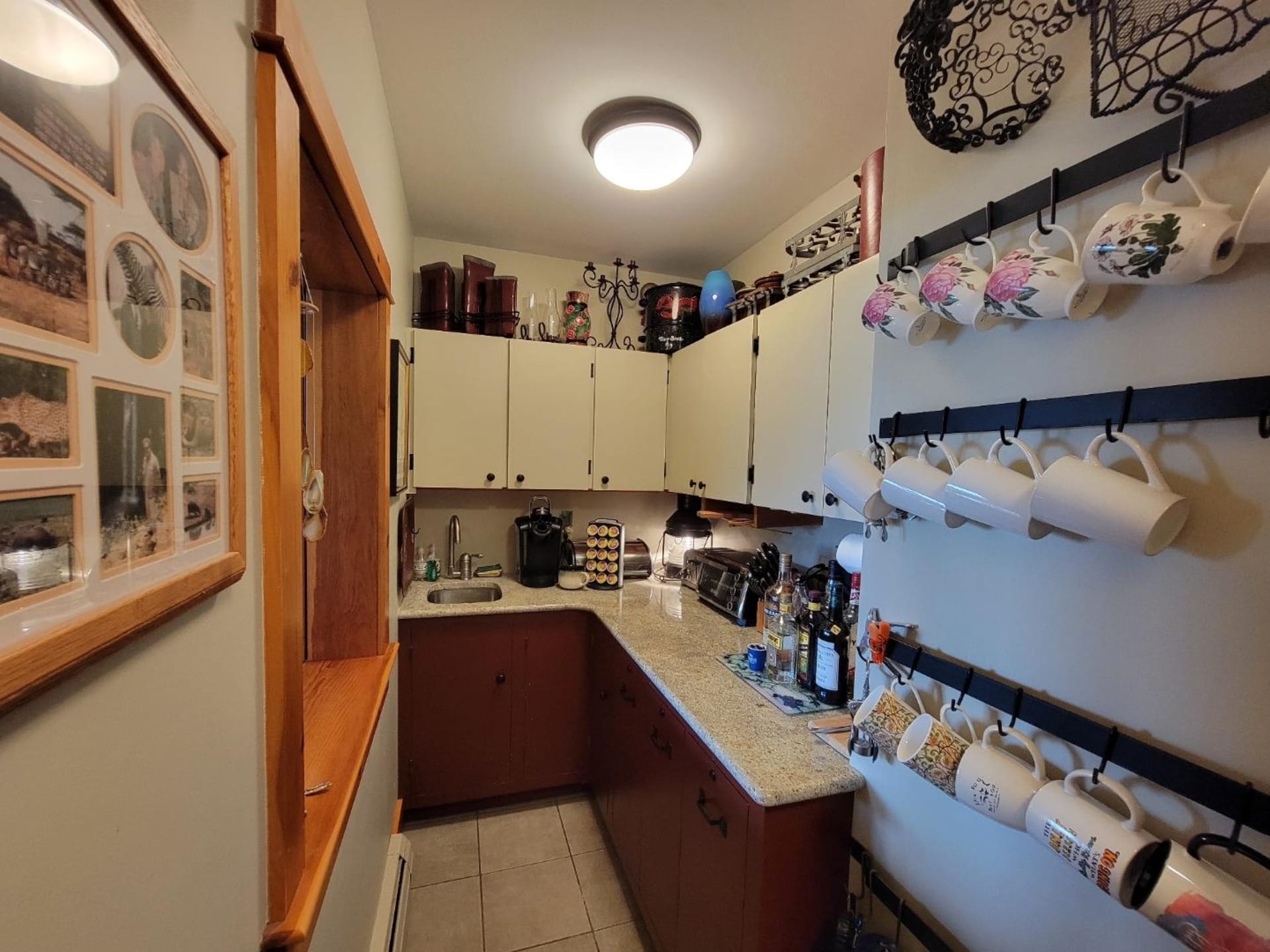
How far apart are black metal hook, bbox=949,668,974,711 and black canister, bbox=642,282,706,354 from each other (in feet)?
6.57

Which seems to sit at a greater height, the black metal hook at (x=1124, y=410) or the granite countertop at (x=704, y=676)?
the black metal hook at (x=1124, y=410)

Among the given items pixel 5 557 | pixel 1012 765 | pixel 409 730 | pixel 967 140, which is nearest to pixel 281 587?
pixel 5 557

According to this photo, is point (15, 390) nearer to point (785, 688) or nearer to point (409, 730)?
point (785, 688)

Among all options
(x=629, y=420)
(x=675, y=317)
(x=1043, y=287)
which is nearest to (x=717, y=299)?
(x=675, y=317)

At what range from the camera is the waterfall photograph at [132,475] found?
32 cm

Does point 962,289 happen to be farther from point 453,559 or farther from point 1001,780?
point 453,559

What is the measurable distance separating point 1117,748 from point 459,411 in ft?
7.54

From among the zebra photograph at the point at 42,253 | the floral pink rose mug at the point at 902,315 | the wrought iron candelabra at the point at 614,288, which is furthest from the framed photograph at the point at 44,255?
the wrought iron candelabra at the point at 614,288

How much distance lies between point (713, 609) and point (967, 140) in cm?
180

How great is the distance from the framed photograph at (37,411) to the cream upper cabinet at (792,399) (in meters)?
1.54

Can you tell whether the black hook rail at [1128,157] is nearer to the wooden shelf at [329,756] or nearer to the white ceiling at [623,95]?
the white ceiling at [623,95]

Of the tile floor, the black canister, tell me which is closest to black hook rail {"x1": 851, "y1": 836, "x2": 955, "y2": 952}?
the tile floor

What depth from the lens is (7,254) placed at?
0.25m

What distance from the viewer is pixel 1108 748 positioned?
2.18 feet
